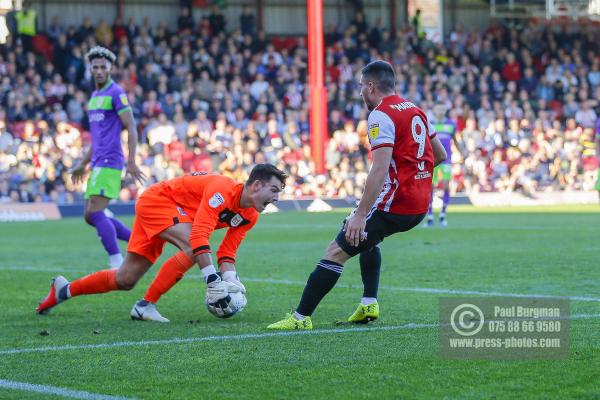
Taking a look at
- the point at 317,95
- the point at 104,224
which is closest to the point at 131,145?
the point at 104,224

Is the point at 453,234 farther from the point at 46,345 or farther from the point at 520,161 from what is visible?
the point at 520,161

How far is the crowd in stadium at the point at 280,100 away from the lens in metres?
26.6

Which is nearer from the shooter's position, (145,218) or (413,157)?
(413,157)

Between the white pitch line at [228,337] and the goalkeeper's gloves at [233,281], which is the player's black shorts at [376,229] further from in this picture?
the goalkeeper's gloves at [233,281]

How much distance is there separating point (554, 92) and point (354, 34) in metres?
6.32

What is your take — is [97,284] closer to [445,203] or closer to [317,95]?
[445,203]

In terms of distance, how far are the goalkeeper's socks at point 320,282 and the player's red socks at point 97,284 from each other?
1.68 m

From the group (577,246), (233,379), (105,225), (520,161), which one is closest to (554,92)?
(520,161)

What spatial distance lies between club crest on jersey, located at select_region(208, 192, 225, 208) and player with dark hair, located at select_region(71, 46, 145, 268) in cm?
398

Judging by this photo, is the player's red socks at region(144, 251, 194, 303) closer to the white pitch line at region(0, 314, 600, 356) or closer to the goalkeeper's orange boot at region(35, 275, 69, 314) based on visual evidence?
the goalkeeper's orange boot at region(35, 275, 69, 314)

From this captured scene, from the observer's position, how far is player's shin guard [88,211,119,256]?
38.9ft

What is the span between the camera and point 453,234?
1733cm

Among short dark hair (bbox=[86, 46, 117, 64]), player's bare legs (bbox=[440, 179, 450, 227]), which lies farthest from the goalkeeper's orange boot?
player's bare legs (bbox=[440, 179, 450, 227])

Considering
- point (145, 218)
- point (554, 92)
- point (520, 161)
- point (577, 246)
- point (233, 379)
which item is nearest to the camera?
point (233, 379)
